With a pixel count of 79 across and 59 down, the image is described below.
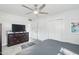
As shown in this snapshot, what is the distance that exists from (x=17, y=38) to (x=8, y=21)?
0.43m

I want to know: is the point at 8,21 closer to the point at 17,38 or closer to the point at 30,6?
the point at 17,38

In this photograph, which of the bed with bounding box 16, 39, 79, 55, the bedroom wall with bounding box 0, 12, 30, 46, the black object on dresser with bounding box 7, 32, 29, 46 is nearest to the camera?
the bed with bounding box 16, 39, 79, 55

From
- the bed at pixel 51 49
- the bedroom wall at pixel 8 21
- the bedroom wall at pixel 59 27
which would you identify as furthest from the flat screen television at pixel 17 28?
the bed at pixel 51 49

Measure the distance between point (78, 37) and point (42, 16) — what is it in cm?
84

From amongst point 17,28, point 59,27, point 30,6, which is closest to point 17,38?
point 17,28

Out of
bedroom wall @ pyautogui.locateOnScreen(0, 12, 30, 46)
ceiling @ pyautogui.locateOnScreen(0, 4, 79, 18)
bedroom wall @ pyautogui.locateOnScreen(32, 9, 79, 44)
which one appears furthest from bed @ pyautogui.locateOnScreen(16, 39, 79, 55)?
ceiling @ pyautogui.locateOnScreen(0, 4, 79, 18)

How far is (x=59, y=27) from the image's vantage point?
1.63m

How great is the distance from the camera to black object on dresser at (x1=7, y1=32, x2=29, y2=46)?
1.73 m

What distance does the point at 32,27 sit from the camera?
5.68 ft

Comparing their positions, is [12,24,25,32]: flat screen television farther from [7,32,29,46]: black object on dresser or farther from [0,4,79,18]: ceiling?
[0,4,79,18]: ceiling

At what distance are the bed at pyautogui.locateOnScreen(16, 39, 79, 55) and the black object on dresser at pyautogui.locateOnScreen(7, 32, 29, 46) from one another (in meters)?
0.26

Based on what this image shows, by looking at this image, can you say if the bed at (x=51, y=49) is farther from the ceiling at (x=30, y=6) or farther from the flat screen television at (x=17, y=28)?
the ceiling at (x=30, y=6)

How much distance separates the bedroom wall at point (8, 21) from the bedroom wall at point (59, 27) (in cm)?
25
